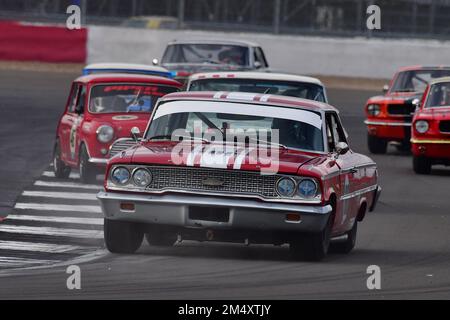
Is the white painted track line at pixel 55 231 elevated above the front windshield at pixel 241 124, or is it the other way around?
the front windshield at pixel 241 124

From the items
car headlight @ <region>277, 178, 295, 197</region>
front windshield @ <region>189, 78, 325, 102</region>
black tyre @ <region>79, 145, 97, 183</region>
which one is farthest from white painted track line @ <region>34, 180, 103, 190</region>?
car headlight @ <region>277, 178, 295, 197</region>

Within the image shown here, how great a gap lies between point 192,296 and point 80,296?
698mm

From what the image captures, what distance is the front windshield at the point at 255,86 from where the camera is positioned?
1625cm

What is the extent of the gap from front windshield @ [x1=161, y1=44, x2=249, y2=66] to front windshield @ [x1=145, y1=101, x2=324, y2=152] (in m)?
13.1

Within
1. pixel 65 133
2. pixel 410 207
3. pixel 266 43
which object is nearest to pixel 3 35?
pixel 266 43

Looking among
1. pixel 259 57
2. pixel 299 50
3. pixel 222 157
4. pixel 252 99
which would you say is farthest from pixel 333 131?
pixel 299 50

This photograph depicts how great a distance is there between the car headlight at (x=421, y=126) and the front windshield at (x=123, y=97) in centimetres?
373

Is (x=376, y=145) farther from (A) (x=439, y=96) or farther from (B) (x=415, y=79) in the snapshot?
(A) (x=439, y=96)

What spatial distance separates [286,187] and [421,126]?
9458mm

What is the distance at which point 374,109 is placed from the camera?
2288 cm

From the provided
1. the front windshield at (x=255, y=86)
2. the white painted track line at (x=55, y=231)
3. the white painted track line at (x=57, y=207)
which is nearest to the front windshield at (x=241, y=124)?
→ the white painted track line at (x=55, y=231)

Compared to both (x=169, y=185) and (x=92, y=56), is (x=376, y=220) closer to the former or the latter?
(x=169, y=185)

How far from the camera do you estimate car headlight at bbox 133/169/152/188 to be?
10758 mm

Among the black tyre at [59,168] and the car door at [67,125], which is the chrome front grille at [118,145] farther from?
the black tyre at [59,168]
